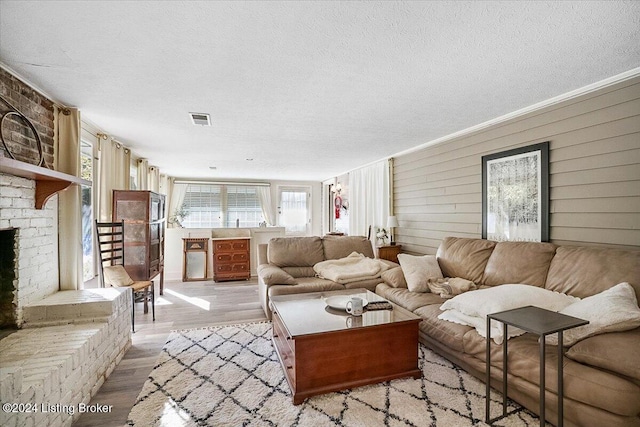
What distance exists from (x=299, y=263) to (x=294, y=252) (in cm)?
17

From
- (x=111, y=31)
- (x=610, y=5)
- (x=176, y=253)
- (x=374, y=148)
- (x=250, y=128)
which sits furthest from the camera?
(x=176, y=253)

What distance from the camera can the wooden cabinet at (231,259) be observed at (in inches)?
228

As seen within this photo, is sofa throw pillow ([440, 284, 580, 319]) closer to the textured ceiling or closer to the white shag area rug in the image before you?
the white shag area rug

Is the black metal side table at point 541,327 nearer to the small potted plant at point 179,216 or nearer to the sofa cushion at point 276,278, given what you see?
the sofa cushion at point 276,278

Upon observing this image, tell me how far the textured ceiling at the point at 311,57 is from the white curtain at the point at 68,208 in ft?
0.91

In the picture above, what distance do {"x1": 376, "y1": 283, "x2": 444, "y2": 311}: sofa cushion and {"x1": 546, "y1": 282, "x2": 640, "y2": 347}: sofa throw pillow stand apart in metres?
1.01

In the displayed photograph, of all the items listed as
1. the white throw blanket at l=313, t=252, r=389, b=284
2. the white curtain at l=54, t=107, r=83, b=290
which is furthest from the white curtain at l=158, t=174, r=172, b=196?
the white throw blanket at l=313, t=252, r=389, b=284

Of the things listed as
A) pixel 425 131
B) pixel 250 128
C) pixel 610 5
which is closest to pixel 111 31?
pixel 250 128

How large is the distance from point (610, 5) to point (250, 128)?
3.27 m

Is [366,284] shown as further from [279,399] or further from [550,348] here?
[550,348]

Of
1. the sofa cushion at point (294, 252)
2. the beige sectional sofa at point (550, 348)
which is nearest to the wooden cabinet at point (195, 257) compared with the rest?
the sofa cushion at point (294, 252)

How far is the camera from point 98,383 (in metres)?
2.17

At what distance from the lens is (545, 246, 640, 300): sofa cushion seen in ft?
6.91

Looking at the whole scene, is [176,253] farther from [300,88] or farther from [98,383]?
[300,88]
